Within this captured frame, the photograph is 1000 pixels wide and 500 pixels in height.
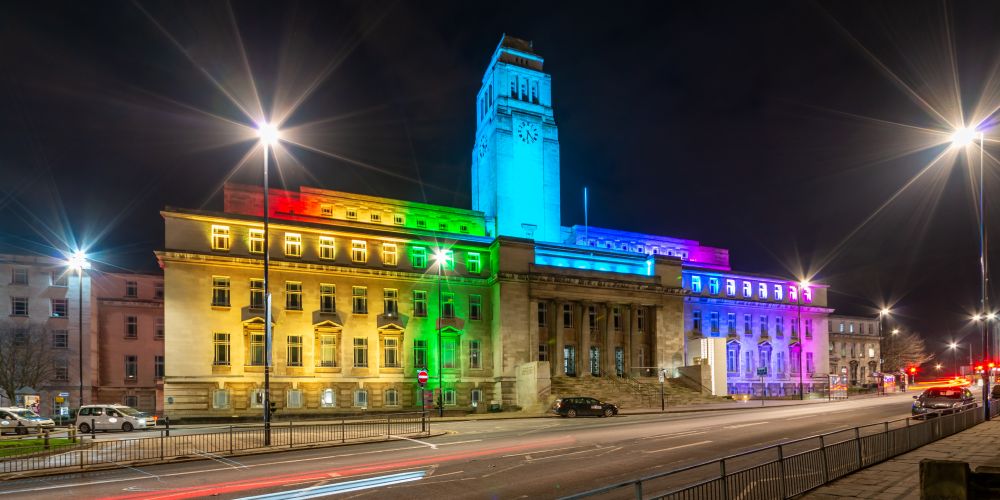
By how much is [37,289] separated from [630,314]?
58321 millimetres

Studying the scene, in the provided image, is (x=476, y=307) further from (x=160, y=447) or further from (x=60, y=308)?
(x=60, y=308)

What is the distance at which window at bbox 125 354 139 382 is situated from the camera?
2475 inches

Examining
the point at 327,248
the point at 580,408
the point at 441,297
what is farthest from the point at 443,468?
the point at 441,297

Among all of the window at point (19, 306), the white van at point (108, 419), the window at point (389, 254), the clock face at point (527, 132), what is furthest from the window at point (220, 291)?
the clock face at point (527, 132)

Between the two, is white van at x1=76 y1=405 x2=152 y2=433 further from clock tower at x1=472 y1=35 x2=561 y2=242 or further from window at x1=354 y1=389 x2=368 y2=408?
clock tower at x1=472 y1=35 x2=561 y2=242

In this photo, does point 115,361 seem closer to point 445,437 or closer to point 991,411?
point 445,437

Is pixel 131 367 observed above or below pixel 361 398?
above

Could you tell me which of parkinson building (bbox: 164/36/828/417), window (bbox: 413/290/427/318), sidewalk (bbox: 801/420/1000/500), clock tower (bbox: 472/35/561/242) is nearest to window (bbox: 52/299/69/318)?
parkinson building (bbox: 164/36/828/417)

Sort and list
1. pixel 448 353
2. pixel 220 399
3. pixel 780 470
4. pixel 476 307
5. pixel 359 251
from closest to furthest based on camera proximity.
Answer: pixel 780 470, pixel 220 399, pixel 359 251, pixel 448 353, pixel 476 307

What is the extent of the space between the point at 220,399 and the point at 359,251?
15061mm

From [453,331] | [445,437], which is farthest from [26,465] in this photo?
[453,331]

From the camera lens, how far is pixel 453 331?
5247cm

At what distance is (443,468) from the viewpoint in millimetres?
17297

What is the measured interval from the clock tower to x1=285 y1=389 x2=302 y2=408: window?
28646 millimetres
